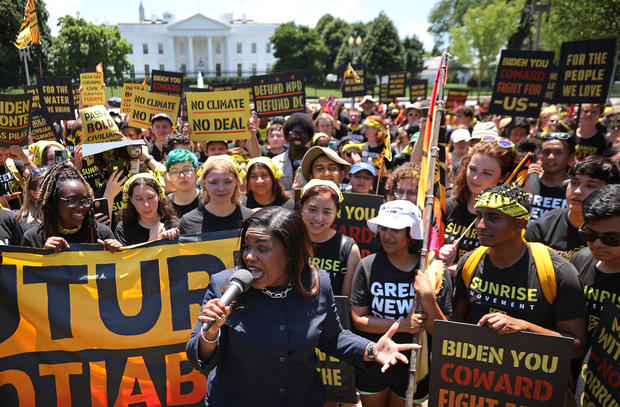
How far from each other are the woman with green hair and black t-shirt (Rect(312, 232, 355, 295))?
1717mm

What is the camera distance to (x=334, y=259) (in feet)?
12.5

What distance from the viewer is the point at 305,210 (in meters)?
3.89

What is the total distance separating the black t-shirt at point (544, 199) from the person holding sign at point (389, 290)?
2233 mm

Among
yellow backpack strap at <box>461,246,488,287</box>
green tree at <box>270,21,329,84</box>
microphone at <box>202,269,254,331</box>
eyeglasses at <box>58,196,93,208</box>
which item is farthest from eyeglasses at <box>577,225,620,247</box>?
green tree at <box>270,21,329,84</box>

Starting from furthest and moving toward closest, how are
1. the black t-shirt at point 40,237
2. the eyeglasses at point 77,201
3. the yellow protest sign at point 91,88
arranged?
the yellow protest sign at point 91,88, the black t-shirt at point 40,237, the eyeglasses at point 77,201

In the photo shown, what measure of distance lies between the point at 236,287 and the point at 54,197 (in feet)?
7.08

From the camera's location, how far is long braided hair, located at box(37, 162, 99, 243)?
11.9 feet

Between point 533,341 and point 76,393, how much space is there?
306cm

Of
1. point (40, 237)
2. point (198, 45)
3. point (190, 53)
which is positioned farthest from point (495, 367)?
point (198, 45)

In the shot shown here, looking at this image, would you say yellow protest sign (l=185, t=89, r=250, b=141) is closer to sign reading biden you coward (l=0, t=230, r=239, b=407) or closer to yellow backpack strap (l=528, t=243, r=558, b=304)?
sign reading biden you coward (l=0, t=230, r=239, b=407)

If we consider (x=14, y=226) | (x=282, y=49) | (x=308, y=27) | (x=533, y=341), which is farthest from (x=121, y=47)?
(x=533, y=341)

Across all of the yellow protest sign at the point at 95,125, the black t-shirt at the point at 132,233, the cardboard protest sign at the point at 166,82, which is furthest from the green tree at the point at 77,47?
the black t-shirt at the point at 132,233

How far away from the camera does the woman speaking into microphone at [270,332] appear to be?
2.42 meters

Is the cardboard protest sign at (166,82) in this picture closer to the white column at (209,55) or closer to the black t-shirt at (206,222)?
the black t-shirt at (206,222)
